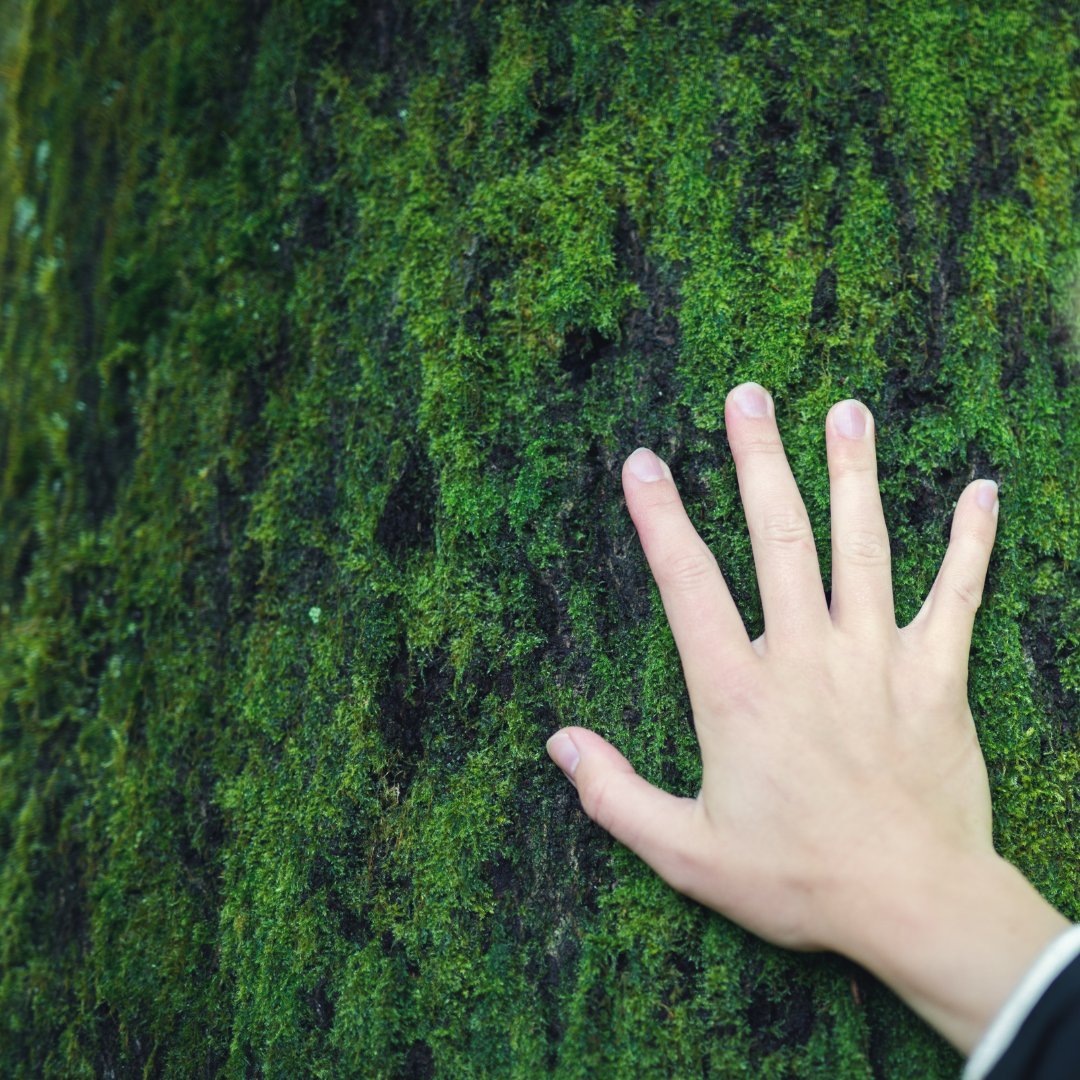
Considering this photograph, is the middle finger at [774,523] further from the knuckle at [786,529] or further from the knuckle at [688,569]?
the knuckle at [688,569]

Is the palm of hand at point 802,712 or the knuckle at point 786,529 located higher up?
the knuckle at point 786,529

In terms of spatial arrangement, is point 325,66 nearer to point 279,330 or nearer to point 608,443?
point 279,330

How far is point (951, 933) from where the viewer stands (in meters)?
1.47

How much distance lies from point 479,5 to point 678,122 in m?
0.62

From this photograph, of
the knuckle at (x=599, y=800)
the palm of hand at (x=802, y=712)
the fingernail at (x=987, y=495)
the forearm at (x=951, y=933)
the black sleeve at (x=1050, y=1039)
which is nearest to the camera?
the black sleeve at (x=1050, y=1039)

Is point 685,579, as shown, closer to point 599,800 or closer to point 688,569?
point 688,569

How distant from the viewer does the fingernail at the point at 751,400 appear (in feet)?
6.09

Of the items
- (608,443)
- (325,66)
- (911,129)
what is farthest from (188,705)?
(911,129)

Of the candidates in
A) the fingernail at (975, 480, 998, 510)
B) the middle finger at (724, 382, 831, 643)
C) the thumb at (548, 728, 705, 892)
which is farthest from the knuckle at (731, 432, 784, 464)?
the thumb at (548, 728, 705, 892)

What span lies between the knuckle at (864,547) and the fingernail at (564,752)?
2.30 feet

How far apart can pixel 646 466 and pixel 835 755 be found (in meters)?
0.71

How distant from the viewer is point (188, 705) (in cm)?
221

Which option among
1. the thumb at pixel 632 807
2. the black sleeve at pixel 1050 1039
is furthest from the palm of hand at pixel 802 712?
the black sleeve at pixel 1050 1039

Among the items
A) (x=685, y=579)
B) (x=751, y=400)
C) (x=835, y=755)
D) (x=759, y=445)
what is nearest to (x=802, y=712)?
(x=835, y=755)
